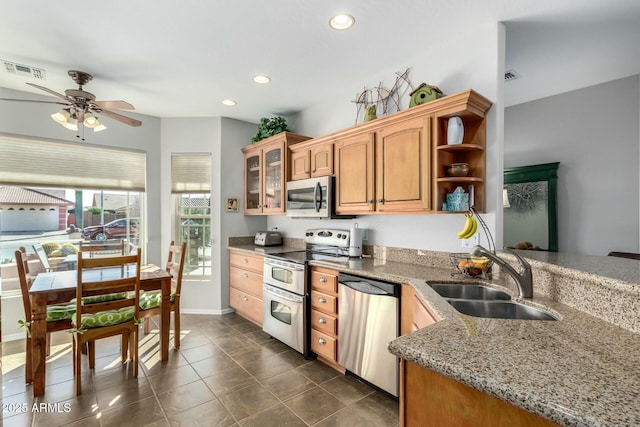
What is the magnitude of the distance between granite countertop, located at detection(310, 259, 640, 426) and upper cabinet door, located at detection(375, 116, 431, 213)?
1145mm

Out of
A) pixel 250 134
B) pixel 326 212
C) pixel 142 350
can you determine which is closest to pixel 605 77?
pixel 326 212

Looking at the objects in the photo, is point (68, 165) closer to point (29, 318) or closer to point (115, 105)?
point (115, 105)

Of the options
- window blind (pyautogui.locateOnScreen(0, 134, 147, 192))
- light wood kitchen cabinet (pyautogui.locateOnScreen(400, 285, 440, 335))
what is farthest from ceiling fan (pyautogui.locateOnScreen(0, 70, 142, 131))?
light wood kitchen cabinet (pyautogui.locateOnScreen(400, 285, 440, 335))

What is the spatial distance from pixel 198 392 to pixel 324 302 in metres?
1.16

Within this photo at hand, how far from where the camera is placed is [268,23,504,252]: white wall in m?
2.22

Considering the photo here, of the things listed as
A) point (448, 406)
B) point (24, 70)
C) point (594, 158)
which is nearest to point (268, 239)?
point (24, 70)

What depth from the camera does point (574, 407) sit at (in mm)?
653

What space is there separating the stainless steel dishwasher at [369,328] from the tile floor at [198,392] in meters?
0.17

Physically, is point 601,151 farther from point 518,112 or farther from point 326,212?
point 326,212

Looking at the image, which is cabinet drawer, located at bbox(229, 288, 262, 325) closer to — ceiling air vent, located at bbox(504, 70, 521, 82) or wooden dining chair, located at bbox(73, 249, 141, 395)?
wooden dining chair, located at bbox(73, 249, 141, 395)

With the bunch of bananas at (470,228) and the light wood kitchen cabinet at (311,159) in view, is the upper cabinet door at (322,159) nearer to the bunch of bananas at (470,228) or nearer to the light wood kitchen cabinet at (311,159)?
the light wood kitchen cabinet at (311,159)

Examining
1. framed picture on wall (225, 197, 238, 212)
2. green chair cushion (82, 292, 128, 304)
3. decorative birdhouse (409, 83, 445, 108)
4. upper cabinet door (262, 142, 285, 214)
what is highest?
decorative birdhouse (409, 83, 445, 108)

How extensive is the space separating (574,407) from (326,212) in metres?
2.52

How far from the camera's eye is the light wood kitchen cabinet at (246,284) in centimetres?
358
